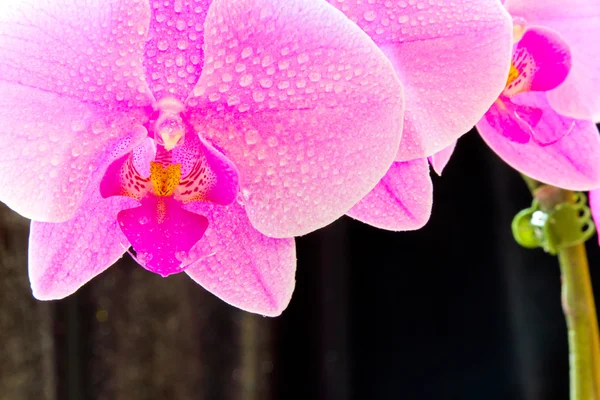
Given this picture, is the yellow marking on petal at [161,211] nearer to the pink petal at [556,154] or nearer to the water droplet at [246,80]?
the water droplet at [246,80]

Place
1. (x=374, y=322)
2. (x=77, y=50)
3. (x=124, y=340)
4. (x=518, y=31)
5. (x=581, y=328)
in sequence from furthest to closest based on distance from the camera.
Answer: (x=374, y=322), (x=124, y=340), (x=581, y=328), (x=518, y=31), (x=77, y=50)

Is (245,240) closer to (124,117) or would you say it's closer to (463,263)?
(124,117)

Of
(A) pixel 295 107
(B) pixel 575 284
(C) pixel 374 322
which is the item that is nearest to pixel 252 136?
(A) pixel 295 107

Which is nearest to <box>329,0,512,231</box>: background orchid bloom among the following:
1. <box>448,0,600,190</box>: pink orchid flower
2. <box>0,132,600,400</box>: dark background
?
<box>448,0,600,190</box>: pink orchid flower

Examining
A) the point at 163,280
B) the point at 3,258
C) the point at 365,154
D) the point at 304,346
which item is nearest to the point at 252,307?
the point at 365,154

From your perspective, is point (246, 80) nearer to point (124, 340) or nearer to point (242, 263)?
point (242, 263)

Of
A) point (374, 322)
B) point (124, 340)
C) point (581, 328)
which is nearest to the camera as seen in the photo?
point (581, 328)

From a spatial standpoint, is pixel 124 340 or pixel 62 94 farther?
pixel 124 340

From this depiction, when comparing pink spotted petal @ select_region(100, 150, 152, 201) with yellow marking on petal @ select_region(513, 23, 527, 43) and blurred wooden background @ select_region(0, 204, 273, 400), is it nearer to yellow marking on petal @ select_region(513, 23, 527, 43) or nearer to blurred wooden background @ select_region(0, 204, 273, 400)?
yellow marking on petal @ select_region(513, 23, 527, 43)

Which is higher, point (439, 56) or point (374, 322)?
point (439, 56)
